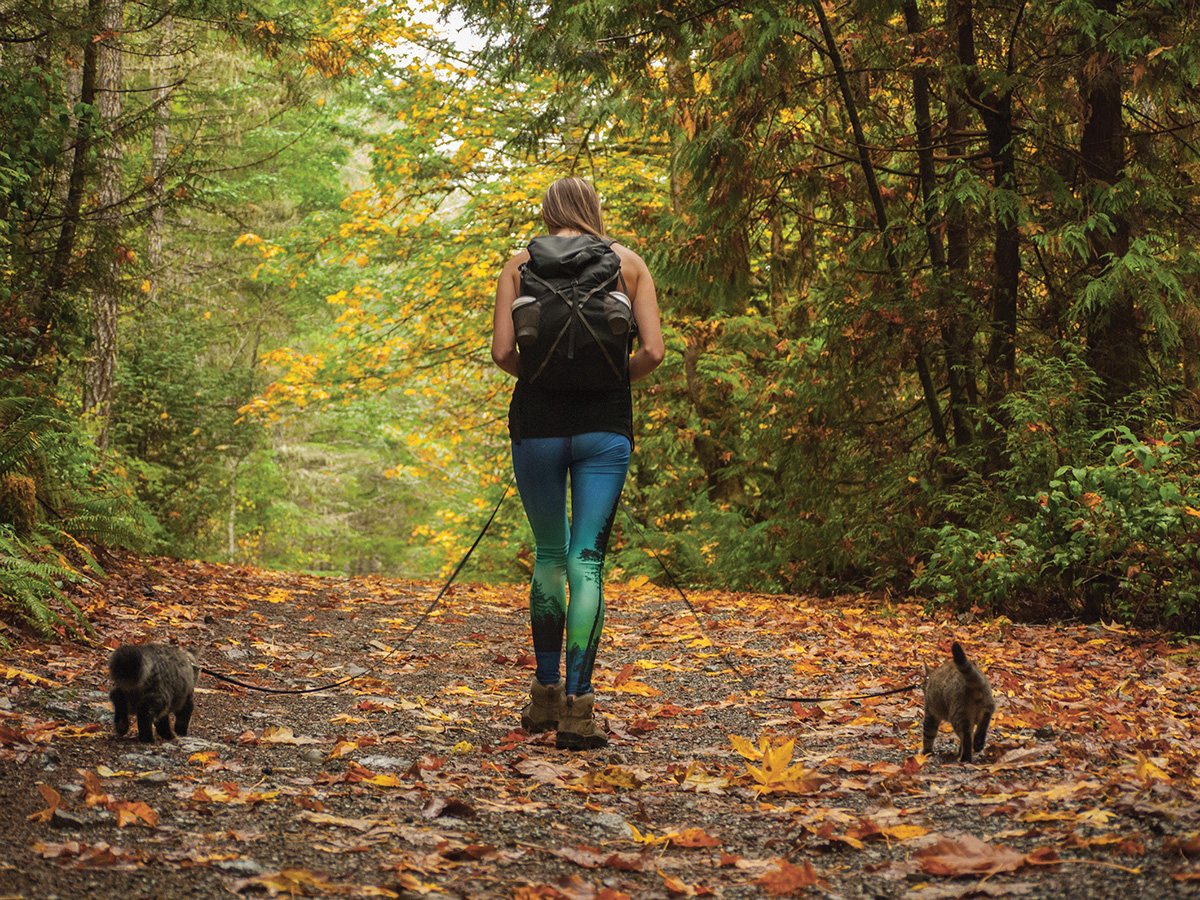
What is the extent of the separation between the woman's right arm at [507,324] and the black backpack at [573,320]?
0.09m

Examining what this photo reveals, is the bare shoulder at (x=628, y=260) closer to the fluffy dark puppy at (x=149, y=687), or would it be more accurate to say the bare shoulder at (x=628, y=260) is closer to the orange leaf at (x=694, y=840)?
the orange leaf at (x=694, y=840)

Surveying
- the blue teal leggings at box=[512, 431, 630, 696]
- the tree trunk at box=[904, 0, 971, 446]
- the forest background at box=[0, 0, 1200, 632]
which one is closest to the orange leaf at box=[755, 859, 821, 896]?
the blue teal leggings at box=[512, 431, 630, 696]

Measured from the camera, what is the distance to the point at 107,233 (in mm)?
8680

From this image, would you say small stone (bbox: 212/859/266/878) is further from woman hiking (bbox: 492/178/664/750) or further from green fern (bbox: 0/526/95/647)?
green fern (bbox: 0/526/95/647)

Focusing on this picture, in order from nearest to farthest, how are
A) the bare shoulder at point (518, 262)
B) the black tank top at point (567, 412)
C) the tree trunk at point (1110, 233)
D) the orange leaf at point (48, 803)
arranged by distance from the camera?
the orange leaf at point (48, 803)
the black tank top at point (567, 412)
the bare shoulder at point (518, 262)
the tree trunk at point (1110, 233)

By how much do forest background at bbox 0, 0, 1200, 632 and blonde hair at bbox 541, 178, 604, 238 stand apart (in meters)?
3.43

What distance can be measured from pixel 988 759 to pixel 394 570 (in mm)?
33055

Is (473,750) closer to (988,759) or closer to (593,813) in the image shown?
(593,813)

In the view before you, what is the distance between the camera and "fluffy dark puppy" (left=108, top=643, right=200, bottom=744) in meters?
3.56

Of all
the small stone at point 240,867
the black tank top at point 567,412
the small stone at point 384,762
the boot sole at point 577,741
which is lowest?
the small stone at point 384,762

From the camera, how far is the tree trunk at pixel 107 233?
8.70 meters

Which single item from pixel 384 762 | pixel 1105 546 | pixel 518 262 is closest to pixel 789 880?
pixel 384 762

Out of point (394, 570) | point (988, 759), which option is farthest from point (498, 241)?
point (394, 570)

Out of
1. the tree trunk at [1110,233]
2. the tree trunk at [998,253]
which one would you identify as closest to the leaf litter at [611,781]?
the tree trunk at [1110,233]
